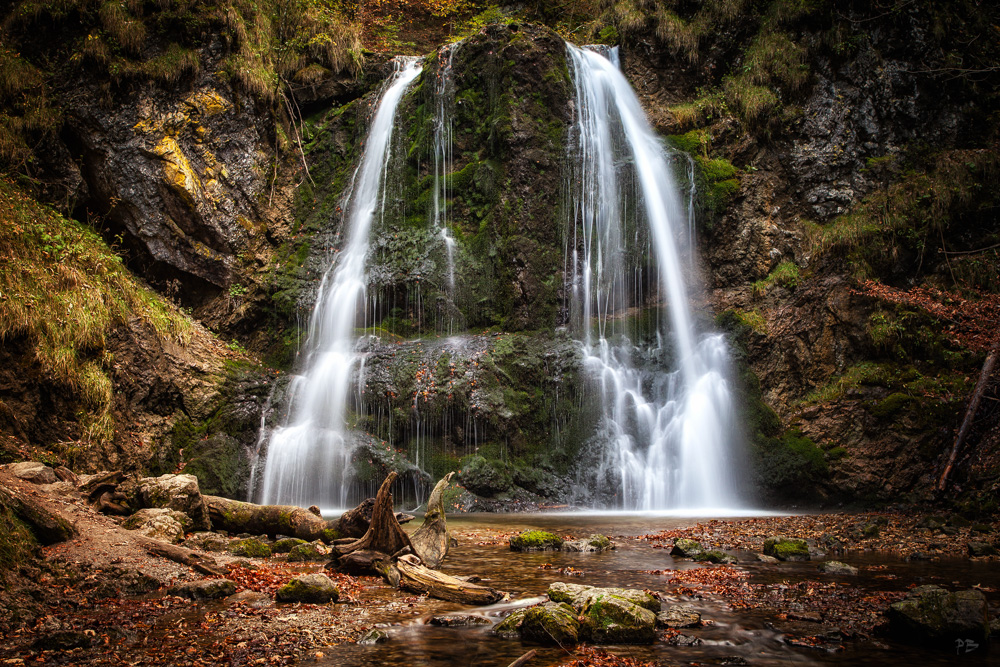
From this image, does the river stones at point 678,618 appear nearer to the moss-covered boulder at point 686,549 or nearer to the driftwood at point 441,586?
the driftwood at point 441,586

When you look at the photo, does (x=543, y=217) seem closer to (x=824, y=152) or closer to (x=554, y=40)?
(x=554, y=40)

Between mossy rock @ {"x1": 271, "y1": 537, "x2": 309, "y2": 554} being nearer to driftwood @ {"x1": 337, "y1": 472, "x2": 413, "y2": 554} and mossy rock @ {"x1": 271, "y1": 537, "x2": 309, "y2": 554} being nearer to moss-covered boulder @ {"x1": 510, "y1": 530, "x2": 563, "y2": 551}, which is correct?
driftwood @ {"x1": 337, "y1": 472, "x2": 413, "y2": 554}

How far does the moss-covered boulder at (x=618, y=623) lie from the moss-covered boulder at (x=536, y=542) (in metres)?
3.14

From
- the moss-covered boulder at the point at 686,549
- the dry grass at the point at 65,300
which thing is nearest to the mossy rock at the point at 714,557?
the moss-covered boulder at the point at 686,549

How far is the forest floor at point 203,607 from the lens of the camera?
3.26m

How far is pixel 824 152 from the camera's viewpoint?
15.6 meters

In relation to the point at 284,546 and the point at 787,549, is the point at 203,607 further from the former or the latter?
the point at 787,549

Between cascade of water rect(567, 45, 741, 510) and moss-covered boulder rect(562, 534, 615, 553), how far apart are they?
4886mm

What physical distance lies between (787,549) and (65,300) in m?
11.7

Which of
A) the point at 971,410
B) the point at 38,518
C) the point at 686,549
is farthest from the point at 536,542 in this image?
the point at 971,410

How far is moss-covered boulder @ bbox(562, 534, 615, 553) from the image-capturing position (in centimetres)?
683

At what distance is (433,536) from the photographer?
20.0 feet

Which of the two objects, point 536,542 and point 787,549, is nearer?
point 787,549

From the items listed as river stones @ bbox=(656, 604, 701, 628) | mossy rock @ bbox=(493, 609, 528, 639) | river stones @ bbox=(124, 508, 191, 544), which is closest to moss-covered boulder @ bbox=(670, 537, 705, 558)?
river stones @ bbox=(656, 604, 701, 628)
